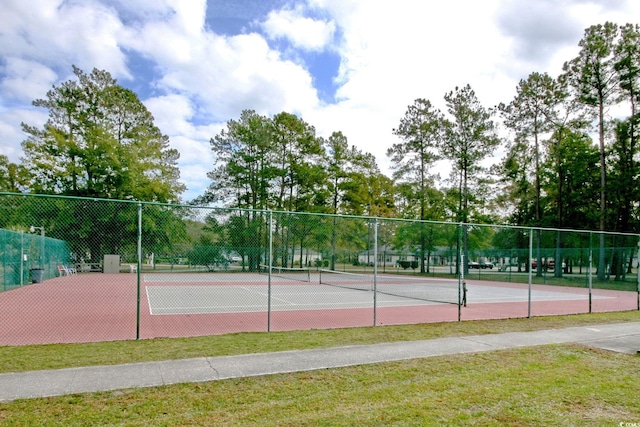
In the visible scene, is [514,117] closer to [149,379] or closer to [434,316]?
[434,316]

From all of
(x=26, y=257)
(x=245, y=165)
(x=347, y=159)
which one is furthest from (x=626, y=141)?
(x=26, y=257)

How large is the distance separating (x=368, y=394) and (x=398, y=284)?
62.7ft

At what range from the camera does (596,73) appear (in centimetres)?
2878

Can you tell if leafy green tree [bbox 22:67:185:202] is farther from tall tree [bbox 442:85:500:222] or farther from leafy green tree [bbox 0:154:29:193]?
tall tree [bbox 442:85:500:222]

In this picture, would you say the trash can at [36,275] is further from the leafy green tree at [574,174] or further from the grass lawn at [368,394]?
the leafy green tree at [574,174]

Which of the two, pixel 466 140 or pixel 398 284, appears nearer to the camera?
pixel 398 284

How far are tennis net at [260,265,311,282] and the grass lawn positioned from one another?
284 inches

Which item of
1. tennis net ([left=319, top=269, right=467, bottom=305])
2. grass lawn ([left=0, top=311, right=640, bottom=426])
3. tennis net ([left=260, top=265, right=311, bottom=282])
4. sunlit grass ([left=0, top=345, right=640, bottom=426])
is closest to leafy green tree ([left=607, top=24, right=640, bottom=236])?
tennis net ([left=319, top=269, right=467, bottom=305])

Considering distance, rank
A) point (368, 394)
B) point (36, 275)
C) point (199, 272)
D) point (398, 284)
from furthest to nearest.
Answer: point (398, 284) < point (36, 275) < point (199, 272) < point (368, 394)

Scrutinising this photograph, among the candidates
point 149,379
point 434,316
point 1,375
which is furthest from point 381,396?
point 434,316

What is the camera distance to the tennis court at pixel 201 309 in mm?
8965

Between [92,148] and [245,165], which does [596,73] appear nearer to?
[245,165]

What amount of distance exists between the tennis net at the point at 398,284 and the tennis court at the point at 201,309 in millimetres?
314

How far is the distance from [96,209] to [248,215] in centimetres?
417
